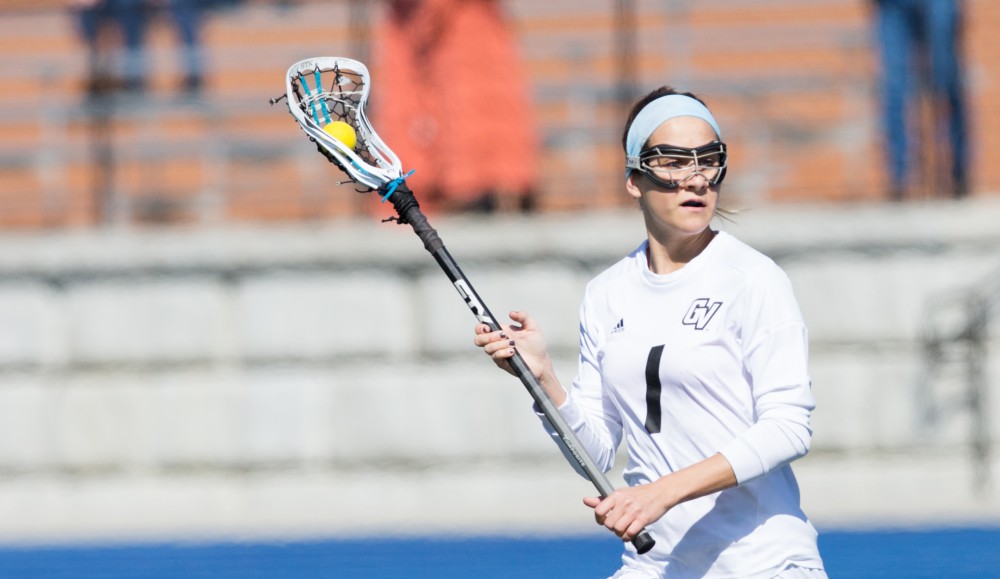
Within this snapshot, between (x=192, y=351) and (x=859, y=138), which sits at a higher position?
(x=859, y=138)

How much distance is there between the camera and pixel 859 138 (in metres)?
9.41

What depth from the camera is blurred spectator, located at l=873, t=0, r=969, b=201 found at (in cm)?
901

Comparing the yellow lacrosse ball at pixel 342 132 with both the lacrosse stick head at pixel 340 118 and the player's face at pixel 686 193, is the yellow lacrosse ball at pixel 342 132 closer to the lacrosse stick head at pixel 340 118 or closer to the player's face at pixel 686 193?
the lacrosse stick head at pixel 340 118

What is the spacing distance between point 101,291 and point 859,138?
15.3 ft

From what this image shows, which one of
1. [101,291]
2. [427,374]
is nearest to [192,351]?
[101,291]

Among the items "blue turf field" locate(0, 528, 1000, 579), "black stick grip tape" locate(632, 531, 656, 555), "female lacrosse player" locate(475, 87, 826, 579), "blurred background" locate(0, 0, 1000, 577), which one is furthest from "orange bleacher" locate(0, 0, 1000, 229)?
"black stick grip tape" locate(632, 531, 656, 555)

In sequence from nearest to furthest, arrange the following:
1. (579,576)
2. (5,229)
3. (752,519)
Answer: (752,519) < (579,576) < (5,229)

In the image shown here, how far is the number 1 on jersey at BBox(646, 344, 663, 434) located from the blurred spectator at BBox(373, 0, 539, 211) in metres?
5.56

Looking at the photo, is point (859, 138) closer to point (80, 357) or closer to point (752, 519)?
point (80, 357)

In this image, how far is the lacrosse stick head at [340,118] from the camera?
3838 millimetres

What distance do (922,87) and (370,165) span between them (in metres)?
5.89

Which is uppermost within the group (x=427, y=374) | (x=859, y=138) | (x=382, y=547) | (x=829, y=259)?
(x=859, y=138)

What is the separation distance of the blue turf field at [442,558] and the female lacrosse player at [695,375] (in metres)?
3.84

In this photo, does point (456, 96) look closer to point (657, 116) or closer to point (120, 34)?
point (120, 34)
